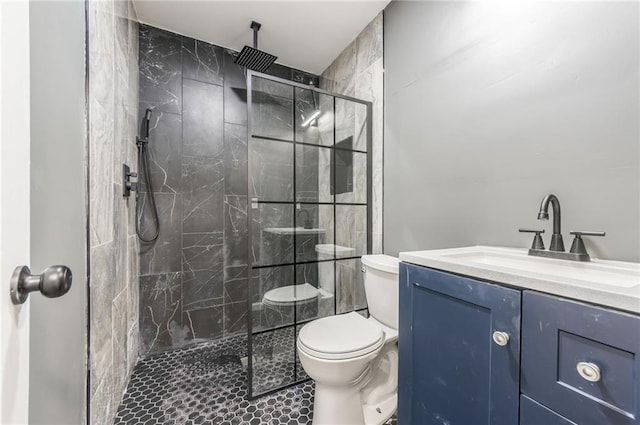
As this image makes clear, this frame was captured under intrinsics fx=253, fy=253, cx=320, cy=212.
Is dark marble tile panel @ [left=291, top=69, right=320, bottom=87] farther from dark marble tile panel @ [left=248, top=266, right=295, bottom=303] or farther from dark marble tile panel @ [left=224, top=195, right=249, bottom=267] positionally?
dark marble tile panel @ [left=248, top=266, right=295, bottom=303]

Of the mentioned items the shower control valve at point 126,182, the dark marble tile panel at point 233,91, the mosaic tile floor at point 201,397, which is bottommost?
the mosaic tile floor at point 201,397

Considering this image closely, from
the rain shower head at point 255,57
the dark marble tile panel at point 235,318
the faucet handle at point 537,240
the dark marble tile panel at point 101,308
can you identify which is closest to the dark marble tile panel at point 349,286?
the dark marble tile panel at point 235,318

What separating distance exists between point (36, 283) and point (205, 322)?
1953mm

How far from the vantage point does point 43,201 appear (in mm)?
583

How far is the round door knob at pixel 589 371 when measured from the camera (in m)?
0.54

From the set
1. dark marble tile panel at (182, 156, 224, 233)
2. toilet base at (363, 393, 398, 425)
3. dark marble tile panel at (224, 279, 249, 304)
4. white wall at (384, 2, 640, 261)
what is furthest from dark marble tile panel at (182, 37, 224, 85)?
toilet base at (363, 393, 398, 425)

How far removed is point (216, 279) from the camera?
2.21 metres

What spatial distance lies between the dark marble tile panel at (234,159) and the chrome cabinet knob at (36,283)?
6.01ft

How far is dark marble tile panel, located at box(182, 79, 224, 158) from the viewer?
2.11 m

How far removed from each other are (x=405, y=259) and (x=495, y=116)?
818 millimetres

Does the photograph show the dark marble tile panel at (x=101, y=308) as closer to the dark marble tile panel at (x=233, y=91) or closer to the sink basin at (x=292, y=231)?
the sink basin at (x=292, y=231)

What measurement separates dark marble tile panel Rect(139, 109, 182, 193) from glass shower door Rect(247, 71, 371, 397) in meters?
0.89

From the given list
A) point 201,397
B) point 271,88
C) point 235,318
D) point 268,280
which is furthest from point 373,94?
point 201,397

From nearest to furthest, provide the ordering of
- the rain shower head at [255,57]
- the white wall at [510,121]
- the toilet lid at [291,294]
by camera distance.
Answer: the white wall at [510,121], the toilet lid at [291,294], the rain shower head at [255,57]
